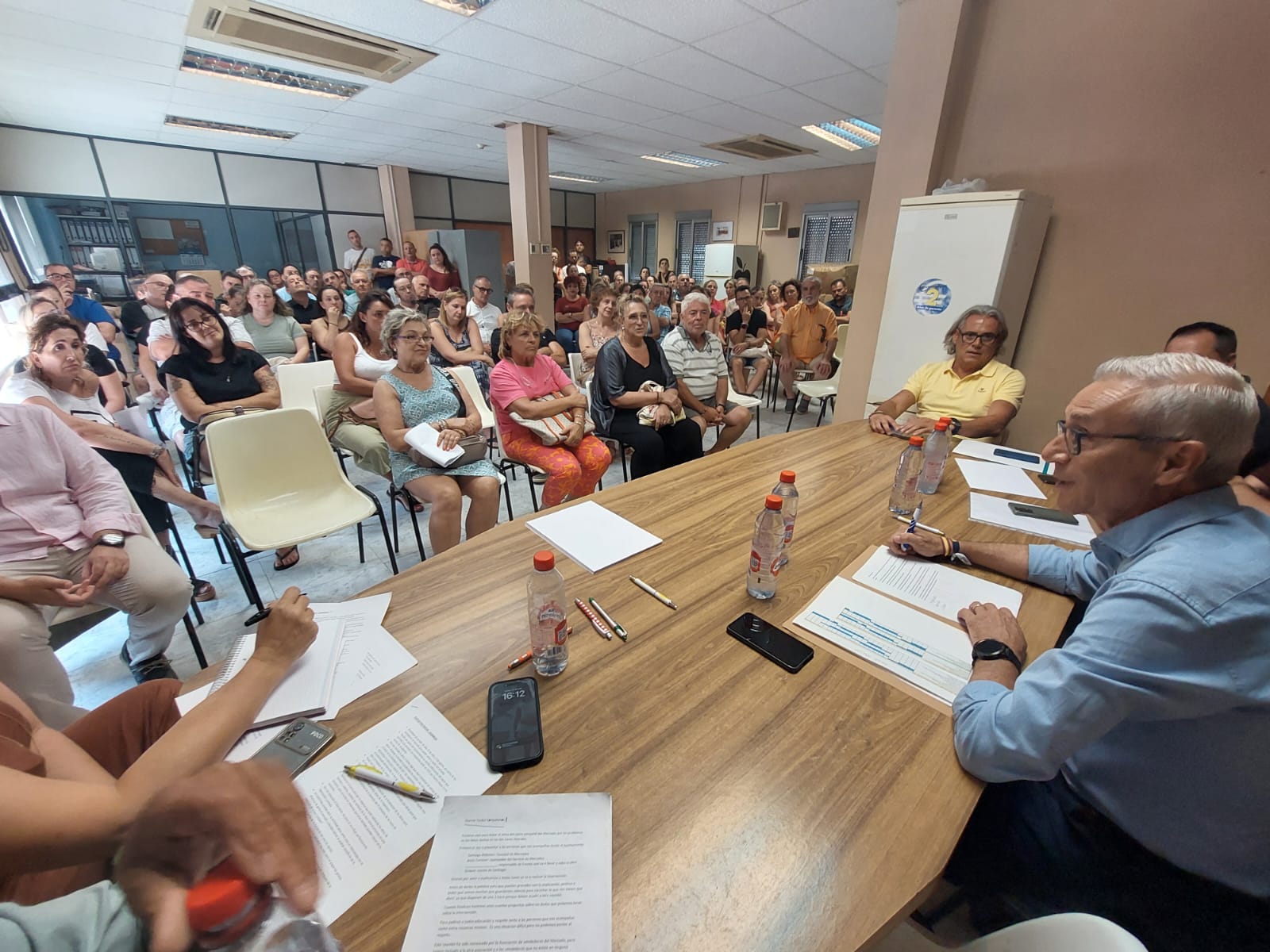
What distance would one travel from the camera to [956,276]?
2.99 meters

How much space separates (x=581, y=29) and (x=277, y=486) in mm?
3571

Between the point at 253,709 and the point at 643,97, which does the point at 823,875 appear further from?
the point at 643,97

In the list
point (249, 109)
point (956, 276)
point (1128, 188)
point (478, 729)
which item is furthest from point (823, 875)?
point (249, 109)

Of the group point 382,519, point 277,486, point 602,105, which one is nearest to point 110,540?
point 277,486

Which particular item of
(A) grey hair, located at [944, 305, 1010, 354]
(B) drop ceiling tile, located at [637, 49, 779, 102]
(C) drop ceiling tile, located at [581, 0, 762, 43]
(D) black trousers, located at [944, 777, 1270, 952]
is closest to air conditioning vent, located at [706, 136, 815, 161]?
(B) drop ceiling tile, located at [637, 49, 779, 102]

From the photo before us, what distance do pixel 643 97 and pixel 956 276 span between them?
3.65 metres

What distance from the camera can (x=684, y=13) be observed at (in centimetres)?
325

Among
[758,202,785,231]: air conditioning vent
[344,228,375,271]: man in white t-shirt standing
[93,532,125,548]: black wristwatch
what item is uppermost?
[758,202,785,231]: air conditioning vent

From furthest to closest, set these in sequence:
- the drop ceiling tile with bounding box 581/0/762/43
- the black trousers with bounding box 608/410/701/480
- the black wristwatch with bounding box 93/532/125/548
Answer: the drop ceiling tile with bounding box 581/0/762/43, the black trousers with bounding box 608/410/701/480, the black wristwatch with bounding box 93/532/125/548

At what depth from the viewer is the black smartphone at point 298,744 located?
750mm

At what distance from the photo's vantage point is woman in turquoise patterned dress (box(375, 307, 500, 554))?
238cm

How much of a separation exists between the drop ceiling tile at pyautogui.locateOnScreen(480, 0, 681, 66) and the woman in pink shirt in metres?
2.15

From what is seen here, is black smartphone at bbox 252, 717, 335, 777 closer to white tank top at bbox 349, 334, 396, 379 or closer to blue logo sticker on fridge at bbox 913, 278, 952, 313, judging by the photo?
white tank top at bbox 349, 334, 396, 379

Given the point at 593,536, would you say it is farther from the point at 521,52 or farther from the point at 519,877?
the point at 521,52
